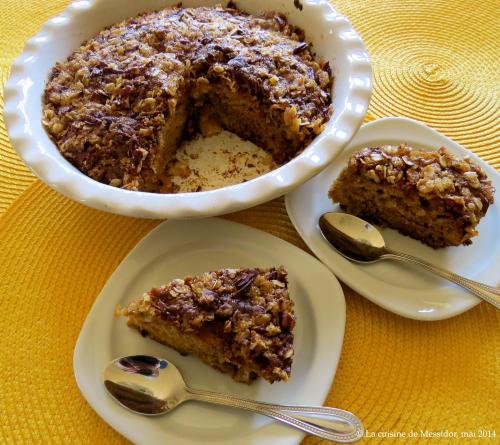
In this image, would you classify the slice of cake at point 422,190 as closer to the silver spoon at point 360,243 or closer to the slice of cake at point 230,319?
the silver spoon at point 360,243

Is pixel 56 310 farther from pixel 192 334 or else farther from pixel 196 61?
pixel 196 61

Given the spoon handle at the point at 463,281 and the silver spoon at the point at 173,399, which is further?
the spoon handle at the point at 463,281

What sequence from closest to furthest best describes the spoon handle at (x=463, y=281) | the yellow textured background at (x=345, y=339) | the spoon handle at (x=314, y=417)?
the spoon handle at (x=314, y=417) < the yellow textured background at (x=345, y=339) < the spoon handle at (x=463, y=281)

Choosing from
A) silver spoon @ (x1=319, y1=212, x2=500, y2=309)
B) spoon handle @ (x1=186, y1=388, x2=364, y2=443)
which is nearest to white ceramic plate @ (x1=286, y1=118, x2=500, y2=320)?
silver spoon @ (x1=319, y1=212, x2=500, y2=309)

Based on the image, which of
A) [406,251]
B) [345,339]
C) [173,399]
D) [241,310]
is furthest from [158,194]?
[406,251]

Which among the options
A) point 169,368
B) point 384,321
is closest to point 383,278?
point 384,321

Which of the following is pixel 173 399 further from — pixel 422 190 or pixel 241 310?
pixel 422 190

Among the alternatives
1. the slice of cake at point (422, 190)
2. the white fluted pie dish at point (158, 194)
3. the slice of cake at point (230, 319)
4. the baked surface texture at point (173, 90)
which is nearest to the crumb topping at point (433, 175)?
the slice of cake at point (422, 190)
